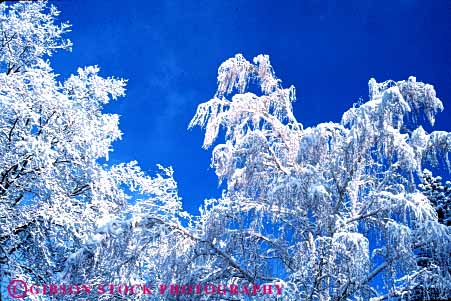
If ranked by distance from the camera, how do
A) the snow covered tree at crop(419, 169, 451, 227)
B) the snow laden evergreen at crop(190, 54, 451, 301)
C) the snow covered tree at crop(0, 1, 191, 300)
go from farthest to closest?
the snow covered tree at crop(419, 169, 451, 227), the snow covered tree at crop(0, 1, 191, 300), the snow laden evergreen at crop(190, 54, 451, 301)

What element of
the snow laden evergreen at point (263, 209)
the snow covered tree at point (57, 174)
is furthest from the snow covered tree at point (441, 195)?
the snow covered tree at point (57, 174)

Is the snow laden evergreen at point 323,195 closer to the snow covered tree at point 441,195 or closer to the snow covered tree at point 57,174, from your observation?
the snow covered tree at point 57,174

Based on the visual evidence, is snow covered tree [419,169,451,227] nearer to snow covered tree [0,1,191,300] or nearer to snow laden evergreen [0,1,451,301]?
snow laden evergreen [0,1,451,301]

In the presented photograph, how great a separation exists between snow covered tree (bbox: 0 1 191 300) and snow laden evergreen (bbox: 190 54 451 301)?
1.06 meters

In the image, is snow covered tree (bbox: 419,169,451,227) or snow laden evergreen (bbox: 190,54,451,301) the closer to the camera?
snow laden evergreen (bbox: 190,54,451,301)

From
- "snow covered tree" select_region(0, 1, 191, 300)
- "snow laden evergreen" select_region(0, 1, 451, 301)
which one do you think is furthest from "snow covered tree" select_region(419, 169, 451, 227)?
"snow covered tree" select_region(0, 1, 191, 300)

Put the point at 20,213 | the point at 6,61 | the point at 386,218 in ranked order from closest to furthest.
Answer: the point at 386,218, the point at 20,213, the point at 6,61

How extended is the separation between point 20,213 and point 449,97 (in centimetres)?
730

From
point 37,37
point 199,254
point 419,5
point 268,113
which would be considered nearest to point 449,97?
point 419,5

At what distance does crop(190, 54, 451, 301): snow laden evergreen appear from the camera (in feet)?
14.7

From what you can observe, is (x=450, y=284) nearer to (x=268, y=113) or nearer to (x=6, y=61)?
(x=268, y=113)

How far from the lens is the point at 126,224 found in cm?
498

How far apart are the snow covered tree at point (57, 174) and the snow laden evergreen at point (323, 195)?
106 centimetres

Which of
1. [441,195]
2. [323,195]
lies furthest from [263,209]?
[441,195]
